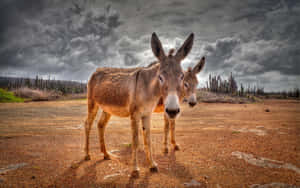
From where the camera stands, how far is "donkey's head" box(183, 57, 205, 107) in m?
7.28

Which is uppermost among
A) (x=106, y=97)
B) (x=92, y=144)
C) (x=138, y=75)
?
(x=138, y=75)

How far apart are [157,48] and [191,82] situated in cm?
424

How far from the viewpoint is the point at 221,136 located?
7688mm

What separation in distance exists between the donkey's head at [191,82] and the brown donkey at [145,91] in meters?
3.42

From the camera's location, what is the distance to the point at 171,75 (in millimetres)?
3447

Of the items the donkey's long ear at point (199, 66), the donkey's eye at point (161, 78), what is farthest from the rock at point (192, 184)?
the donkey's long ear at point (199, 66)

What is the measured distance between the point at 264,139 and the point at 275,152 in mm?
1578

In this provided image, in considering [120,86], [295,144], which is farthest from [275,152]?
[120,86]

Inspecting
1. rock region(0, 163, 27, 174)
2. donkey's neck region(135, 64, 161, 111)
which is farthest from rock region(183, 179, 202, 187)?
rock region(0, 163, 27, 174)

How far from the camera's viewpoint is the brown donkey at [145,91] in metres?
3.41

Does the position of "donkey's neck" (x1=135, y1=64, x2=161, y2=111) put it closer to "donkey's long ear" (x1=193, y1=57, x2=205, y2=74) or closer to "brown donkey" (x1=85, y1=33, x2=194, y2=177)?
"brown donkey" (x1=85, y1=33, x2=194, y2=177)

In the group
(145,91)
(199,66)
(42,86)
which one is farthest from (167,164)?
(42,86)

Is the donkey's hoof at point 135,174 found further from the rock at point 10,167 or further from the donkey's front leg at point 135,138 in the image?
the rock at point 10,167

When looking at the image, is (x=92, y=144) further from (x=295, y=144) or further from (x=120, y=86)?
(x=295, y=144)
